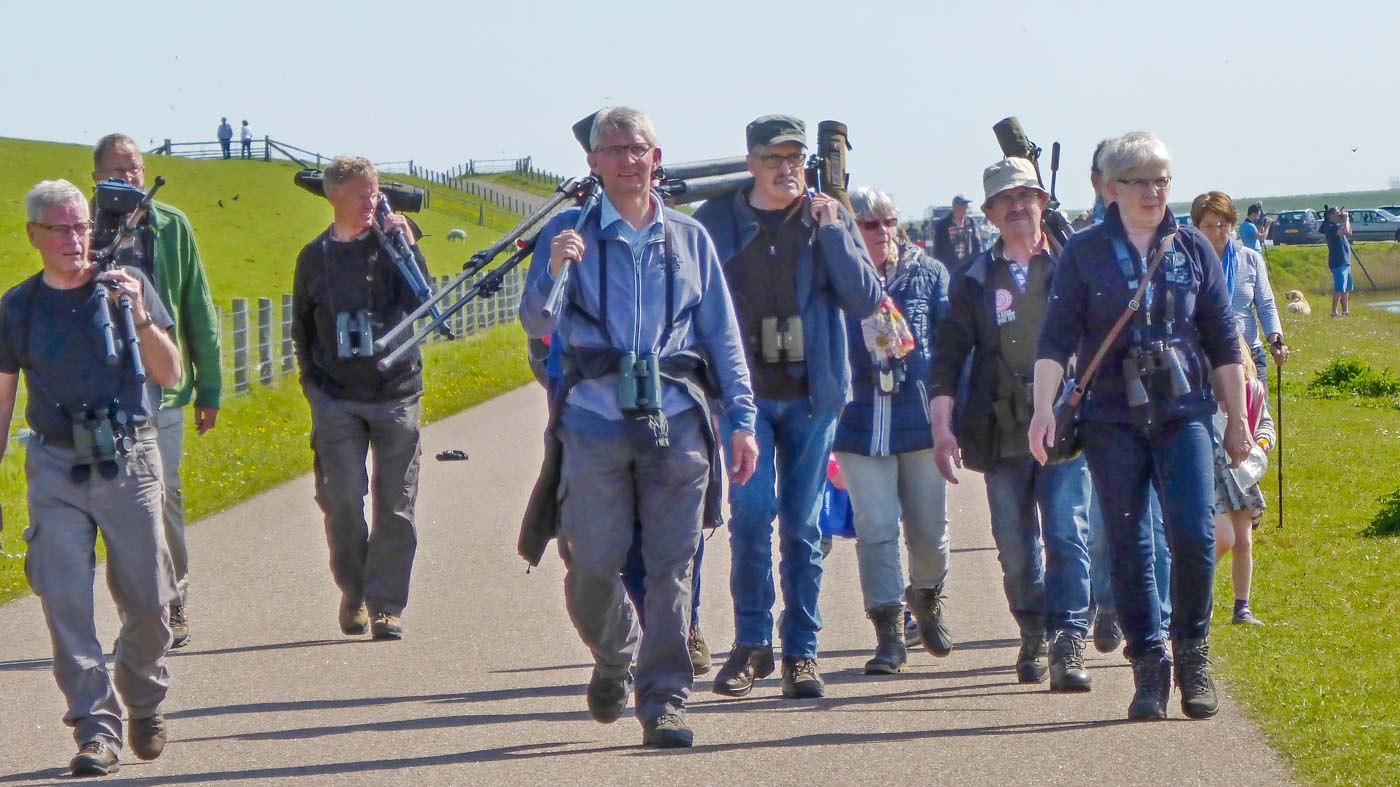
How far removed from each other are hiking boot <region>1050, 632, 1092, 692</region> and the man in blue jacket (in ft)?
2.79

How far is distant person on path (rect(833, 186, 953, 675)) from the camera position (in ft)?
26.1

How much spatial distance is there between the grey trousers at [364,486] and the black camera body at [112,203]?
62.8 inches

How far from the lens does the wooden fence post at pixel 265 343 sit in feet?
81.6

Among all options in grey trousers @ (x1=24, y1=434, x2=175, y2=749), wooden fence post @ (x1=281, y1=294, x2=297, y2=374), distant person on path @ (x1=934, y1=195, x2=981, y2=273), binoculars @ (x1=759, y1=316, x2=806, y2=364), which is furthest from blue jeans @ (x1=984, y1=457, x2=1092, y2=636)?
wooden fence post @ (x1=281, y1=294, x2=297, y2=374)

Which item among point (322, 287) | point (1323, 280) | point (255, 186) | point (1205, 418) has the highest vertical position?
point (255, 186)

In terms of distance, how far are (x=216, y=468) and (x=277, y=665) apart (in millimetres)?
7865

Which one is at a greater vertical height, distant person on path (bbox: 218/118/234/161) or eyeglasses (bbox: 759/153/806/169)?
distant person on path (bbox: 218/118/234/161)

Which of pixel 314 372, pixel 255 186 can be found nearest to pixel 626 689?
pixel 314 372

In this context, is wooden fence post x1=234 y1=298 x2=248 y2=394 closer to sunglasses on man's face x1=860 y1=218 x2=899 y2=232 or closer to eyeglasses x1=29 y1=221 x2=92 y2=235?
sunglasses on man's face x1=860 y1=218 x2=899 y2=232

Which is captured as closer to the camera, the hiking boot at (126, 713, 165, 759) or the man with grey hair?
the man with grey hair

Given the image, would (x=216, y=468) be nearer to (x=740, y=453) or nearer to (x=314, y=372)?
(x=314, y=372)

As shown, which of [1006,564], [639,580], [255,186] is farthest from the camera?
[255,186]

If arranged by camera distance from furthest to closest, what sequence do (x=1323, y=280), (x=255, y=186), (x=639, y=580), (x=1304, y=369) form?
(x=255, y=186) < (x=1323, y=280) < (x=1304, y=369) < (x=639, y=580)

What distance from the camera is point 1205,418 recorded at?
6.79 m
